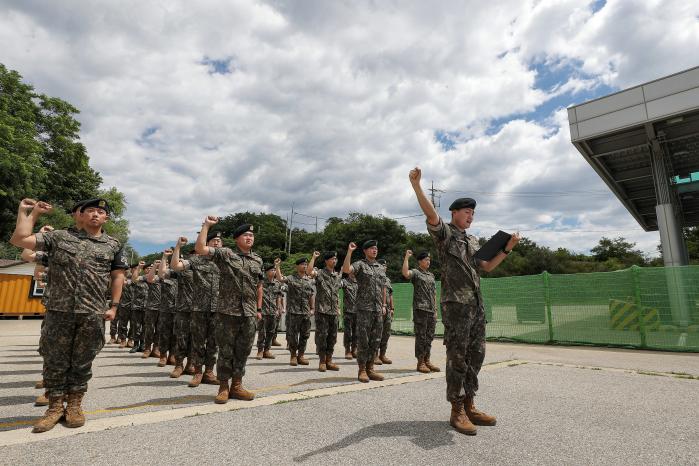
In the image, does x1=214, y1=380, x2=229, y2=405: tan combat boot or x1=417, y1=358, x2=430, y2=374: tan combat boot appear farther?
x1=417, y1=358, x2=430, y2=374: tan combat boot

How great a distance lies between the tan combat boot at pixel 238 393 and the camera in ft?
14.7

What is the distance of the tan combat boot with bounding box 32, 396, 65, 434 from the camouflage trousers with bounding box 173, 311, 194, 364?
2814mm

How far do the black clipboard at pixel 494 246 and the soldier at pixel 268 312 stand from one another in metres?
5.34

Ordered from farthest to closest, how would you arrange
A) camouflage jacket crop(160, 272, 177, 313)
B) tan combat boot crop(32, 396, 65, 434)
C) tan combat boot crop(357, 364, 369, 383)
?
1. camouflage jacket crop(160, 272, 177, 313)
2. tan combat boot crop(357, 364, 369, 383)
3. tan combat boot crop(32, 396, 65, 434)

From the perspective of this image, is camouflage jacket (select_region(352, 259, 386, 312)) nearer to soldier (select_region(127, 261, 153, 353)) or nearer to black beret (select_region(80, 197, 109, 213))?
black beret (select_region(80, 197, 109, 213))

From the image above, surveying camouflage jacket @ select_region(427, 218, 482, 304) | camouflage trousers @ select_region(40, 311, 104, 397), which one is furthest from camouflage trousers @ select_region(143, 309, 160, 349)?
camouflage jacket @ select_region(427, 218, 482, 304)

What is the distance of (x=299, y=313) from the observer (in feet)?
27.7

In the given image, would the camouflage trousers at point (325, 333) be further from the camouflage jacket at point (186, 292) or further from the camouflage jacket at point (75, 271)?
the camouflage jacket at point (75, 271)

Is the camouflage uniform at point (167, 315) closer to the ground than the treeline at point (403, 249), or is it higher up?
closer to the ground

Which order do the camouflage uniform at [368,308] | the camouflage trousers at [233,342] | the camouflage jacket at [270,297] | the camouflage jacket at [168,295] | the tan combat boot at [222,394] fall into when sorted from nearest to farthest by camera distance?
the tan combat boot at [222,394], the camouflage trousers at [233,342], the camouflage uniform at [368,308], the camouflage jacket at [168,295], the camouflage jacket at [270,297]

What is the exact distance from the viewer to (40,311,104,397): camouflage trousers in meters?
3.57

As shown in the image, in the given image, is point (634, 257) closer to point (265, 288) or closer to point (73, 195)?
point (265, 288)

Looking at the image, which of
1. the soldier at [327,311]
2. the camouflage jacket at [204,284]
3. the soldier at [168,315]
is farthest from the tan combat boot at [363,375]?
the soldier at [168,315]

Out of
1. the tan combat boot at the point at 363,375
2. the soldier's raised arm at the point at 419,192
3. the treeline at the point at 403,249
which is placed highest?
the treeline at the point at 403,249
